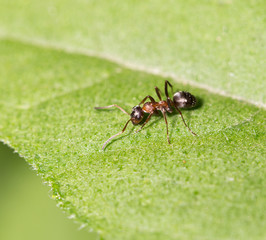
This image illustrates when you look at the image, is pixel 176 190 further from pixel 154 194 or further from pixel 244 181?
pixel 244 181

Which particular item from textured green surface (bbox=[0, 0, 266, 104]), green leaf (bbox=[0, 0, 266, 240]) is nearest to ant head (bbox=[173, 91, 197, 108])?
green leaf (bbox=[0, 0, 266, 240])

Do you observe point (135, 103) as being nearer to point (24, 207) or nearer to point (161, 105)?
point (161, 105)

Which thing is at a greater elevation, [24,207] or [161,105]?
[161,105]

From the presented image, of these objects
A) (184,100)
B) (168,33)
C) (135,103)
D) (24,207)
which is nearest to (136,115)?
(135,103)

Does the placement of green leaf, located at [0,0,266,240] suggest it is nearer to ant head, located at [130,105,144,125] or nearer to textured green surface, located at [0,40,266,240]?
textured green surface, located at [0,40,266,240]

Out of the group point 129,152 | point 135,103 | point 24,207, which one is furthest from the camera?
point 24,207

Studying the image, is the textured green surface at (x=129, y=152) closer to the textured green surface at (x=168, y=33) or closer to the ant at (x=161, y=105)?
the ant at (x=161, y=105)
